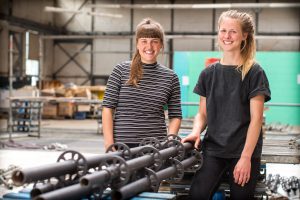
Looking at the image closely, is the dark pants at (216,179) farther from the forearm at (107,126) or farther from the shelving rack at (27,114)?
the shelving rack at (27,114)

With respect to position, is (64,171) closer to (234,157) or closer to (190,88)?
(234,157)

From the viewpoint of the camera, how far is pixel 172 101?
10.4 feet

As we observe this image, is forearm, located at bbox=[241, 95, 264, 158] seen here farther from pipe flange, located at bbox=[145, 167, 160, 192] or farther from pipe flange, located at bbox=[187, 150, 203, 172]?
pipe flange, located at bbox=[145, 167, 160, 192]

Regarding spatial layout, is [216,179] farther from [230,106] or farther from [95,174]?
[95,174]

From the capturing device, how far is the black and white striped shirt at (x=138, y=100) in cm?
305

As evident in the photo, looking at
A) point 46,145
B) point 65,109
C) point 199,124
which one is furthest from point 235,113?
point 65,109

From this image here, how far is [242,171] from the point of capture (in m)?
2.62

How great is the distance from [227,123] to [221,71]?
298mm

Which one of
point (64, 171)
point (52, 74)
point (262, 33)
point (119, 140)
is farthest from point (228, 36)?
point (52, 74)

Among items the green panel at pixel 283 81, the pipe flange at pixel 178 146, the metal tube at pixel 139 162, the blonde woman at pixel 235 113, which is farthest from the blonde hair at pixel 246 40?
the green panel at pixel 283 81

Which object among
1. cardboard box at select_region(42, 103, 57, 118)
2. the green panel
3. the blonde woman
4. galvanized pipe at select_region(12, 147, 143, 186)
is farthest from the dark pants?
cardboard box at select_region(42, 103, 57, 118)

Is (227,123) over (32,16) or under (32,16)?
→ under

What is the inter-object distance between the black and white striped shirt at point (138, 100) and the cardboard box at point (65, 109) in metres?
15.7

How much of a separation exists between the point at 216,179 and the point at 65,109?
16347 mm
